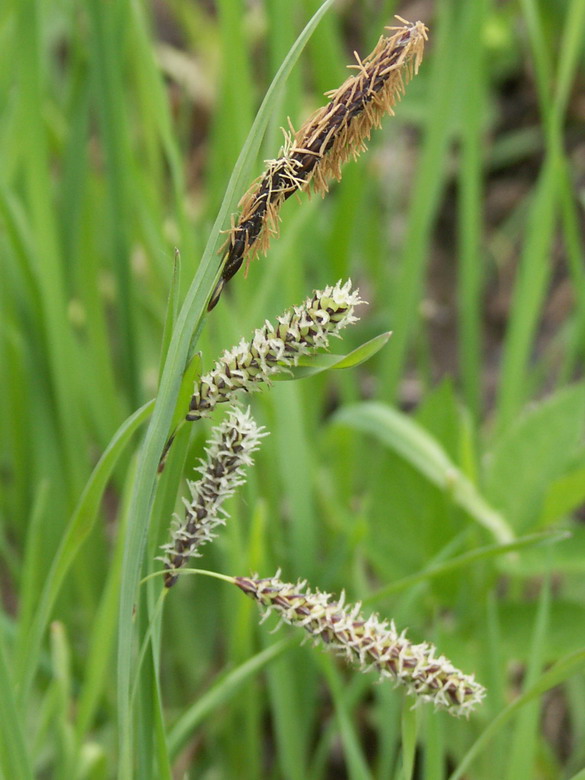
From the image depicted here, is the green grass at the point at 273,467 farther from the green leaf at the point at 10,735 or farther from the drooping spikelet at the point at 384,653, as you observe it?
the drooping spikelet at the point at 384,653

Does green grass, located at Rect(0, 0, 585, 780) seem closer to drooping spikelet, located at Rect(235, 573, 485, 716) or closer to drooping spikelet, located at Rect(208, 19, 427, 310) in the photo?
drooping spikelet, located at Rect(235, 573, 485, 716)

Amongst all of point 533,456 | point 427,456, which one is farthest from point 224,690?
point 533,456

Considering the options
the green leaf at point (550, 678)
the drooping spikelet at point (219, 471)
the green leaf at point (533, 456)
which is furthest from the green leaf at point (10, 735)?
the green leaf at point (533, 456)

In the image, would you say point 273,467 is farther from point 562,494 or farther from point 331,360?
point 331,360

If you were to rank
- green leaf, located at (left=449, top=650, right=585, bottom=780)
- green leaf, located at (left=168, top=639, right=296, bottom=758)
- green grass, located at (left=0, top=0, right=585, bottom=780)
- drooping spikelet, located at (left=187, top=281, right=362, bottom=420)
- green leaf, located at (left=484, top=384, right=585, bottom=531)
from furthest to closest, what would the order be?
green leaf, located at (left=484, top=384, right=585, bottom=531) < green grass, located at (left=0, top=0, right=585, bottom=780) < green leaf, located at (left=168, top=639, right=296, bottom=758) < green leaf, located at (left=449, top=650, right=585, bottom=780) < drooping spikelet, located at (left=187, top=281, right=362, bottom=420)

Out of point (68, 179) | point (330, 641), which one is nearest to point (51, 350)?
point (68, 179)

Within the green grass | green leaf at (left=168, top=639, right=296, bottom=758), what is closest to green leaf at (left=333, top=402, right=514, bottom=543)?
the green grass
